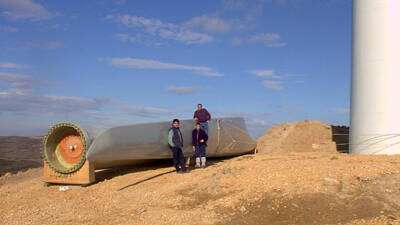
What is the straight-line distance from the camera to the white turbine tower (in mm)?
15914

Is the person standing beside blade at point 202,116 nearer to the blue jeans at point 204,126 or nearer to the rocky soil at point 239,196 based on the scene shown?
the blue jeans at point 204,126

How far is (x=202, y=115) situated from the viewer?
54.1ft

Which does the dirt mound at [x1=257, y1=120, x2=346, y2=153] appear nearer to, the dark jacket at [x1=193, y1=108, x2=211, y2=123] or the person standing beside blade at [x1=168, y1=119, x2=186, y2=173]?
the dark jacket at [x1=193, y1=108, x2=211, y2=123]

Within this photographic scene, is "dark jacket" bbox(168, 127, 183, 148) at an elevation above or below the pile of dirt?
above

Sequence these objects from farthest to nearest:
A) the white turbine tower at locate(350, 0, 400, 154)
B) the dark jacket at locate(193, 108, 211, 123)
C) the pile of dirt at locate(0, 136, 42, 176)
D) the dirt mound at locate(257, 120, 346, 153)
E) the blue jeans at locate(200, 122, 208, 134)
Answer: the pile of dirt at locate(0, 136, 42, 176), the dirt mound at locate(257, 120, 346, 153), the dark jacket at locate(193, 108, 211, 123), the blue jeans at locate(200, 122, 208, 134), the white turbine tower at locate(350, 0, 400, 154)

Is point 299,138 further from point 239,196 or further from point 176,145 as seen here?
point 239,196

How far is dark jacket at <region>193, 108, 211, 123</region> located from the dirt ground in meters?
2.01

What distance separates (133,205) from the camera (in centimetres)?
1204

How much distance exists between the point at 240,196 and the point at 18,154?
26.0m

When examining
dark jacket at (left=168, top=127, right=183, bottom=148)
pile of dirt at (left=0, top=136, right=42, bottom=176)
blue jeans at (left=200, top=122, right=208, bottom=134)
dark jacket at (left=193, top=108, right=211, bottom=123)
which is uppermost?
dark jacket at (left=193, top=108, right=211, bottom=123)

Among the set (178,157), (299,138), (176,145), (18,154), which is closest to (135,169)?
(178,157)

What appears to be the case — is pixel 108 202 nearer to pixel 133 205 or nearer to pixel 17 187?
pixel 133 205

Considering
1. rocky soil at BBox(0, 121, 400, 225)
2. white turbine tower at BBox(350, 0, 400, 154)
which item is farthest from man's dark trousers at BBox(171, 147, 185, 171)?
white turbine tower at BBox(350, 0, 400, 154)

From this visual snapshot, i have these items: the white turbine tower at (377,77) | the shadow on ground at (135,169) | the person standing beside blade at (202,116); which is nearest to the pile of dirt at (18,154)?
the shadow on ground at (135,169)
